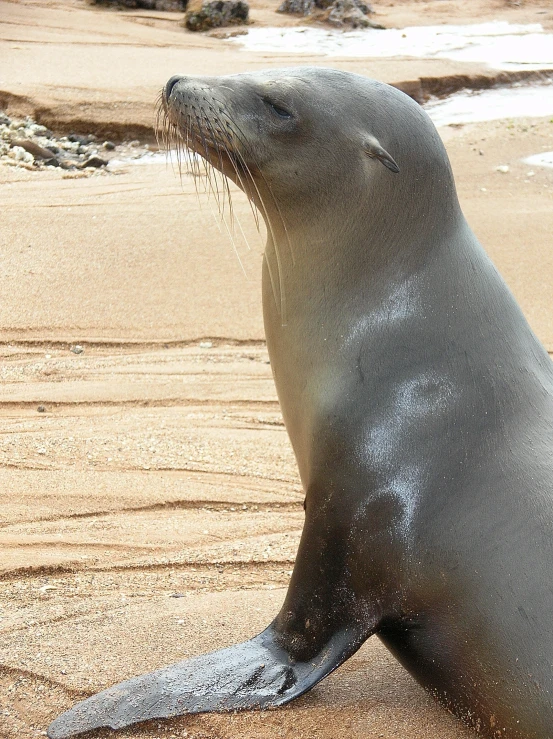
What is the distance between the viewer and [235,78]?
3191mm

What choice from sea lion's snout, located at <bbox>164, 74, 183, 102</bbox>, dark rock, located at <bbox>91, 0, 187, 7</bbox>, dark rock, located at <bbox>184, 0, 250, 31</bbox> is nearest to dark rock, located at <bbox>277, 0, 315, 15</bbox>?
dark rock, located at <bbox>184, 0, 250, 31</bbox>

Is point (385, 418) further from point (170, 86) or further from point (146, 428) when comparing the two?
point (146, 428)

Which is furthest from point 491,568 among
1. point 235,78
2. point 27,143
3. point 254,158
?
point 27,143

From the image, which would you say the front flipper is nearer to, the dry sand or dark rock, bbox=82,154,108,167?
the dry sand

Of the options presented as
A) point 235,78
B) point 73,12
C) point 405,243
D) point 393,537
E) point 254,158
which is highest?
point 235,78

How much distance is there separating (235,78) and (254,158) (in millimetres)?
306

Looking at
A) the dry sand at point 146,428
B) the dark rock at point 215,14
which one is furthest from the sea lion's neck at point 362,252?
the dark rock at point 215,14

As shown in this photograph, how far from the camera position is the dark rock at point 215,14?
19.3 metres

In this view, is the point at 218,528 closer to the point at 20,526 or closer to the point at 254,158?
the point at 20,526

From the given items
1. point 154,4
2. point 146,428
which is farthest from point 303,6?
point 146,428

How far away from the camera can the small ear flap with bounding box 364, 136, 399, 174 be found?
2.97 meters

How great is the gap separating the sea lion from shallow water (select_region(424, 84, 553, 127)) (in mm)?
9939

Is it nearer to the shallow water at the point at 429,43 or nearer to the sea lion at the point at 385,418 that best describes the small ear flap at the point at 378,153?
the sea lion at the point at 385,418

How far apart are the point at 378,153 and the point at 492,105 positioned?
38.9 ft
